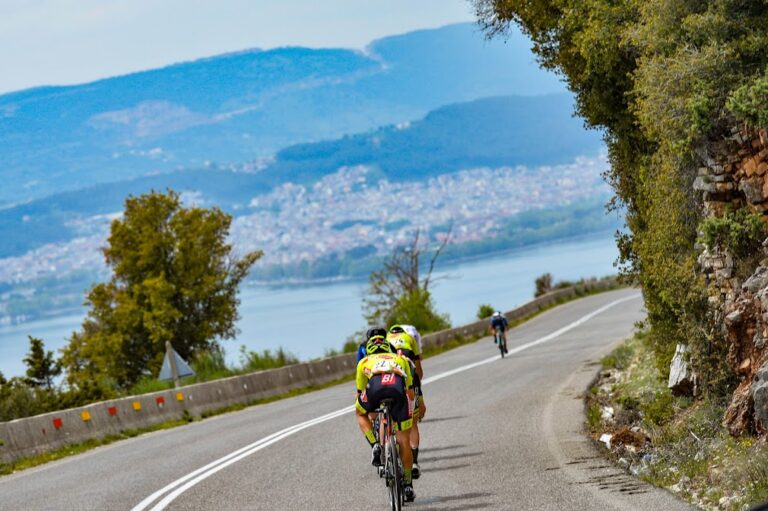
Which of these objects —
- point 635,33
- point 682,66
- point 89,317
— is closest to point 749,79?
point 682,66

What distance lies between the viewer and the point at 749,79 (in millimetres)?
12602

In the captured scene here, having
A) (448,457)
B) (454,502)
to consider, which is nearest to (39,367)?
(448,457)

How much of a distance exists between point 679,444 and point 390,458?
3.80 m

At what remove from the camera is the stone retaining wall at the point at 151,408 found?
18431 mm

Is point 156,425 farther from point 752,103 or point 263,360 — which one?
point 752,103

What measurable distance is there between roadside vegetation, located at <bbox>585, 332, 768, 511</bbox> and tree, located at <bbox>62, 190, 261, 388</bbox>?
44.7 meters

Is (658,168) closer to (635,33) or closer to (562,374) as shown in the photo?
(635,33)

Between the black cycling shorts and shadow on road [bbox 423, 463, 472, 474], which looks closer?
the black cycling shorts

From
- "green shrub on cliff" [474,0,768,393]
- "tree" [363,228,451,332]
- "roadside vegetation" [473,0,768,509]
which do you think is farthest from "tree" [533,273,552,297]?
"roadside vegetation" [473,0,768,509]

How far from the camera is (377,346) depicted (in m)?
10.9

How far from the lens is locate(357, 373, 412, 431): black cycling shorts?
1039 cm

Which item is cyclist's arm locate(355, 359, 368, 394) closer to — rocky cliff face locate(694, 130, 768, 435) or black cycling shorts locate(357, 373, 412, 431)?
black cycling shorts locate(357, 373, 412, 431)

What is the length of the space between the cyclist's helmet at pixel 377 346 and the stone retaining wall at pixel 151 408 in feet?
29.5

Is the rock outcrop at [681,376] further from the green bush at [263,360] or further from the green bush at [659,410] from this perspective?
the green bush at [263,360]
